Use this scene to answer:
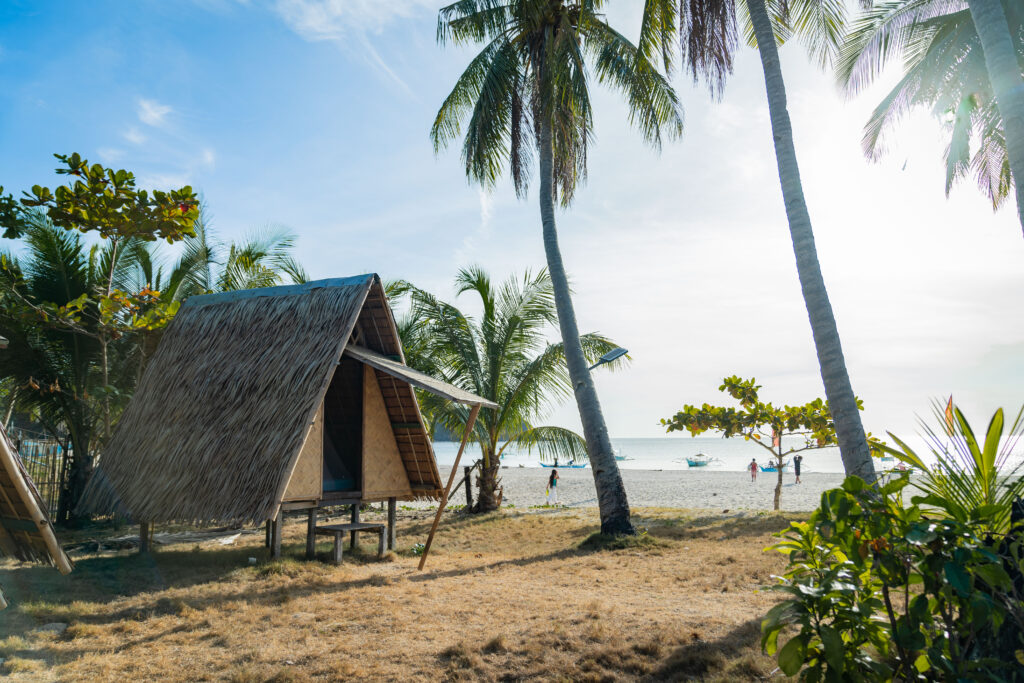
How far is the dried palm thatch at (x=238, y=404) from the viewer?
7.29 metres

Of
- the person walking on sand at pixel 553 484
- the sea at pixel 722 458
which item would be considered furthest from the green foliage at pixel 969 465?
the person walking on sand at pixel 553 484

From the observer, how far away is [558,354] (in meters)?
14.3

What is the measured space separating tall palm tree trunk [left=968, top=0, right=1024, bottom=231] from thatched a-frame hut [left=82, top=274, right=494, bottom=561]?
5.91 meters

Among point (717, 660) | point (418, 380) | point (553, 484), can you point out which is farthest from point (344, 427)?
point (553, 484)

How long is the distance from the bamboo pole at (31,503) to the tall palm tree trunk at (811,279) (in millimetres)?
5524

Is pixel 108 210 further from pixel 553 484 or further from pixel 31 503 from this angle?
pixel 553 484

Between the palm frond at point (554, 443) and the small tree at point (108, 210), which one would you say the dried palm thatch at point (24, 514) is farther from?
the palm frond at point (554, 443)

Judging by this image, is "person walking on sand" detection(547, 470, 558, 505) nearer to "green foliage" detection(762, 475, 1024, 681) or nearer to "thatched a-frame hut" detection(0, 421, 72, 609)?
"thatched a-frame hut" detection(0, 421, 72, 609)

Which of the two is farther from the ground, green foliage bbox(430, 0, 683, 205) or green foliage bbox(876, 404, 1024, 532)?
green foliage bbox(430, 0, 683, 205)

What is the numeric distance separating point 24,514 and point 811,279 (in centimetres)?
640

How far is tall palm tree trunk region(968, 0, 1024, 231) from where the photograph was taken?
5.73 meters

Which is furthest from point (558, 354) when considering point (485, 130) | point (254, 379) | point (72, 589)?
point (72, 589)

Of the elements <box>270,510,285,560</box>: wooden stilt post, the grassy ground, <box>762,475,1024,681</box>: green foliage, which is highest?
<box>762,475,1024,681</box>: green foliage

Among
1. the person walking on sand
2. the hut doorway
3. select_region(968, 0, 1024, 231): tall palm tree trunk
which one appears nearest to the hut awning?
the hut doorway
